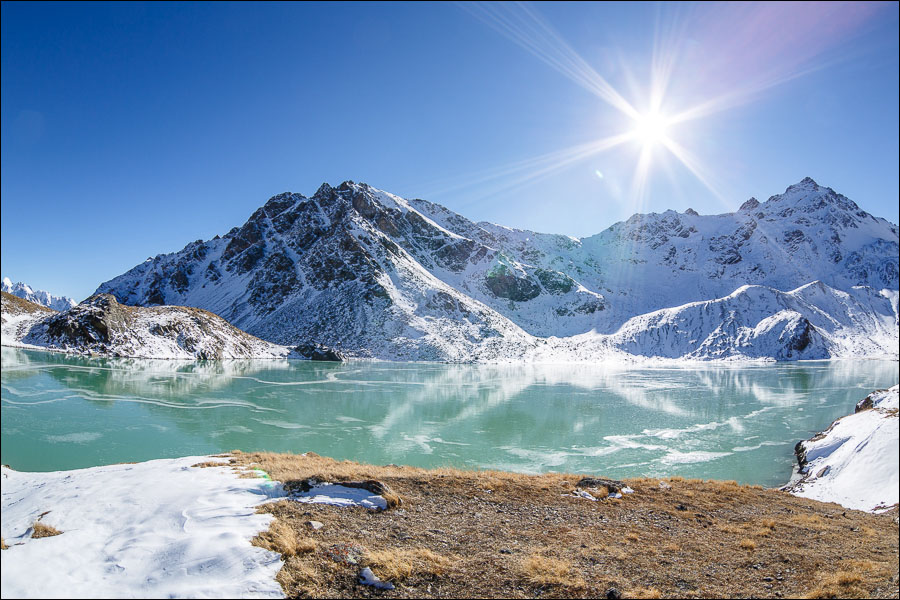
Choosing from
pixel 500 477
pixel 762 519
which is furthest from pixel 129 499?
pixel 762 519

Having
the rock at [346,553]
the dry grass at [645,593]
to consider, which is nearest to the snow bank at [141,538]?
the rock at [346,553]

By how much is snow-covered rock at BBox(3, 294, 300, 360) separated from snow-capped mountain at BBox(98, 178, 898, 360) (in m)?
28.8

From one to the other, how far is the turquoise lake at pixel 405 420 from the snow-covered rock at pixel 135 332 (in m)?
4.72

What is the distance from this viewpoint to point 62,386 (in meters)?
34.8

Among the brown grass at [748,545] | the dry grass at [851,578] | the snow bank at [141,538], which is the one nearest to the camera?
the snow bank at [141,538]

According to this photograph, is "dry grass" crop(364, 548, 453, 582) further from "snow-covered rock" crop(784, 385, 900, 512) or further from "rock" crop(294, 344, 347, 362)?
"rock" crop(294, 344, 347, 362)

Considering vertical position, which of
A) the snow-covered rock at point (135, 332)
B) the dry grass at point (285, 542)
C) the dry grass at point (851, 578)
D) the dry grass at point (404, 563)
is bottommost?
the dry grass at point (851, 578)

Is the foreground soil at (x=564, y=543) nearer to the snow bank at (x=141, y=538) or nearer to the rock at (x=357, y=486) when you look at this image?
the rock at (x=357, y=486)

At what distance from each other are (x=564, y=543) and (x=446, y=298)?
122 m

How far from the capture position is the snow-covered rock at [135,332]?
159ft

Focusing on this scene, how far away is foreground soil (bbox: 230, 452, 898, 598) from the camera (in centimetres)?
866

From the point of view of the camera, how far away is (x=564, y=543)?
11469 millimetres

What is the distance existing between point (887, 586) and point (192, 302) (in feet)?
613

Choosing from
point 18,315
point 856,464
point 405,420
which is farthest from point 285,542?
point 18,315
